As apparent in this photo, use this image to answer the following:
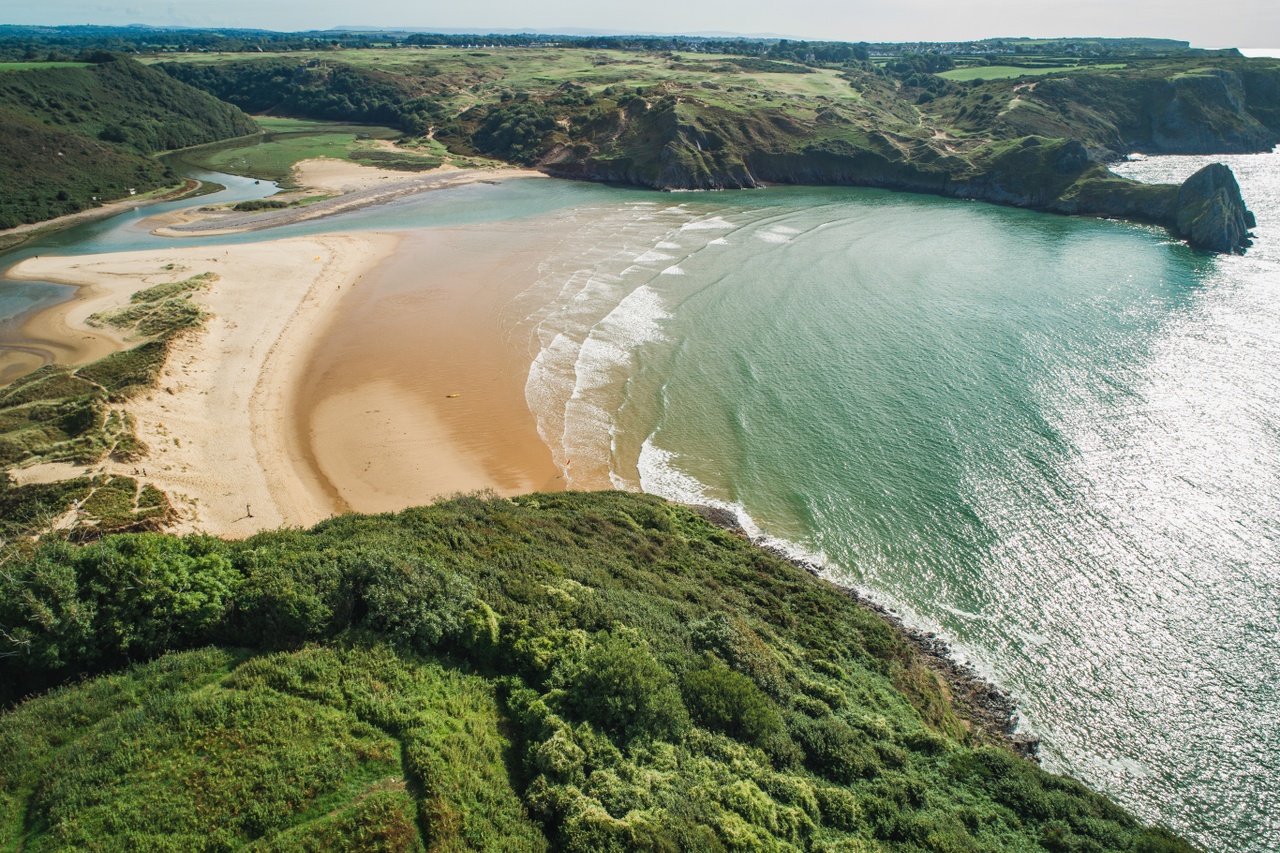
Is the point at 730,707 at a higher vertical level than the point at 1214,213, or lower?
lower

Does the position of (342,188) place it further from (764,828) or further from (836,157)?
(764,828)

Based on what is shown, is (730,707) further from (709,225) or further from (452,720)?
(709,225)

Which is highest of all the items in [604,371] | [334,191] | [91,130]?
[91,130]

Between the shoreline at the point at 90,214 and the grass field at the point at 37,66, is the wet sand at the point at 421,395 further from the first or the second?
the grass field at the point at 37,66

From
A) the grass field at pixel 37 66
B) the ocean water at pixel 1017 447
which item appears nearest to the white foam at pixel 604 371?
the ocean water at pixel 1017 447

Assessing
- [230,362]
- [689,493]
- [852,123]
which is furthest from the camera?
[852,123]

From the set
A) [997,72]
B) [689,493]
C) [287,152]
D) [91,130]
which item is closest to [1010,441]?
[689,493]
